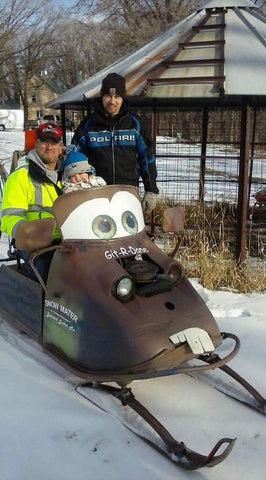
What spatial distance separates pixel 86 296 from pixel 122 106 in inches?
83.7

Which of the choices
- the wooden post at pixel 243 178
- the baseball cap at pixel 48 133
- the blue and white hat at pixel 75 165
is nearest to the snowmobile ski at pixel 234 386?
the blue and white hat at pixel 75 165

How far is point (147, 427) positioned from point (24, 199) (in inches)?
69.0

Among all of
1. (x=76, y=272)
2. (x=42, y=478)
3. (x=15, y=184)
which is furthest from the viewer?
(x=15, y=184)

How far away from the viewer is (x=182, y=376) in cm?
327

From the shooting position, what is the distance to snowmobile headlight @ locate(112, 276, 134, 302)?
2.71 metres

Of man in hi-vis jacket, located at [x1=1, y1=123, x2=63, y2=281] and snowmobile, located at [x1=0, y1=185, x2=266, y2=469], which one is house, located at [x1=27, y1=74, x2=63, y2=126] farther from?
snowmobile, located at [x1=0, y1=185, x2=266, y2=469]

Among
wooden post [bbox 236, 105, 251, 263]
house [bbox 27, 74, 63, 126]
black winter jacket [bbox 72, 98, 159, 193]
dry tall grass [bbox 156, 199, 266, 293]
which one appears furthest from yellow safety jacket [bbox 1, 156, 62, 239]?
house [bbox 27, 74, 63, 126]

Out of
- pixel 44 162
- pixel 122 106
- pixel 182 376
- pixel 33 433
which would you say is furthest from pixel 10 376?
pixel 122 106

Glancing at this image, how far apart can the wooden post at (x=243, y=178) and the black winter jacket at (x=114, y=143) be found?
1452 mm

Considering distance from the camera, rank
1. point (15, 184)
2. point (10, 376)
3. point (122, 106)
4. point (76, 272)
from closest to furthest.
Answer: point (76, 272), point (10, 376), point (15, 184), point (122, 106)

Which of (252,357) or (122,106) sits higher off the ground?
(122,106)

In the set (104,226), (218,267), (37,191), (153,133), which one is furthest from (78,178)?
(153,133)

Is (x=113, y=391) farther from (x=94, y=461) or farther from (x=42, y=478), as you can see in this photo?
(x=42, y=478)

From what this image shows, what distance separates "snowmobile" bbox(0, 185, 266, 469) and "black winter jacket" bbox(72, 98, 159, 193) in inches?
47.3
